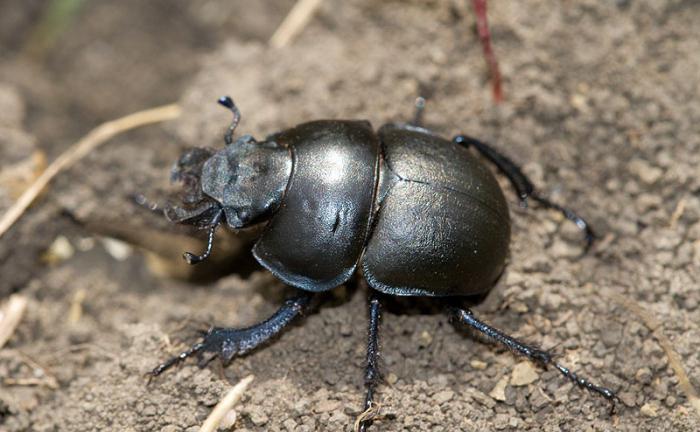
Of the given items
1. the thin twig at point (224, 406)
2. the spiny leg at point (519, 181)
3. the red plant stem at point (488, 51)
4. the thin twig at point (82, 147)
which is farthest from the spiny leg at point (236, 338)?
the red plant stem at point (488, 51)

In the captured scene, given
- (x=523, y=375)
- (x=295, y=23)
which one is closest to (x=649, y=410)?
(x=523, y=375)

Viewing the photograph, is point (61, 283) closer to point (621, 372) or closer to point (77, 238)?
point (77, 238)

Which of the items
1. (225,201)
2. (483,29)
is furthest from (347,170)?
(483,29)

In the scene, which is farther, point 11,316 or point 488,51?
point 488,51

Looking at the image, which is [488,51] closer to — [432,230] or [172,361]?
[432,230]

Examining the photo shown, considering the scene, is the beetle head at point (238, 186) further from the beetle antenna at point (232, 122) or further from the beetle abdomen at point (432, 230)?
the beetle abdomen at point (432, 230)

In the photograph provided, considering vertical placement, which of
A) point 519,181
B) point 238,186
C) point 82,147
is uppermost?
point 238,186

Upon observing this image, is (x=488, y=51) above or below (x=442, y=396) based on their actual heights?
above
